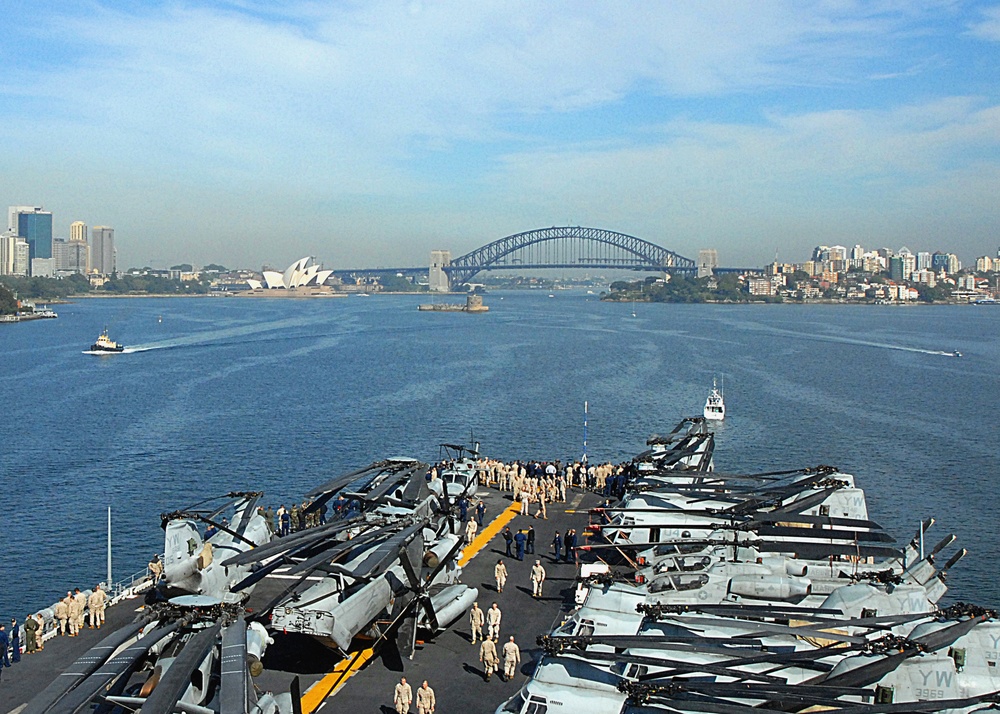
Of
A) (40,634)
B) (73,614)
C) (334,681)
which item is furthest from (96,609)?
(334,681)

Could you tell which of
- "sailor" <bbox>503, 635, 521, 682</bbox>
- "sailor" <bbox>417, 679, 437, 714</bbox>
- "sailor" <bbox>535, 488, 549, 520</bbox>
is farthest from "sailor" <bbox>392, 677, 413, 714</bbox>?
"sailor" <bbox>535, 488, 549, 520</bbox>

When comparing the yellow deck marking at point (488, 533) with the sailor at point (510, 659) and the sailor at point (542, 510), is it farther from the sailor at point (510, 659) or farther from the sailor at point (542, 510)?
the sailor at point (510, 659)

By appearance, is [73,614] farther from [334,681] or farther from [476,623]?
[476,623]

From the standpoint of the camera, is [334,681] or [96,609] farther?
[96,609]

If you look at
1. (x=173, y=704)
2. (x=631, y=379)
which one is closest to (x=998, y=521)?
(x=173, y=704)

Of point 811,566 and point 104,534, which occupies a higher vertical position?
point 811,566

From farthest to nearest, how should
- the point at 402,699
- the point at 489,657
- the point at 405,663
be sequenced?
the point at 405,663 < the point at 489,657 < the point at 402,699

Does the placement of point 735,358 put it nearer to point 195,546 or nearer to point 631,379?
point 631,379
